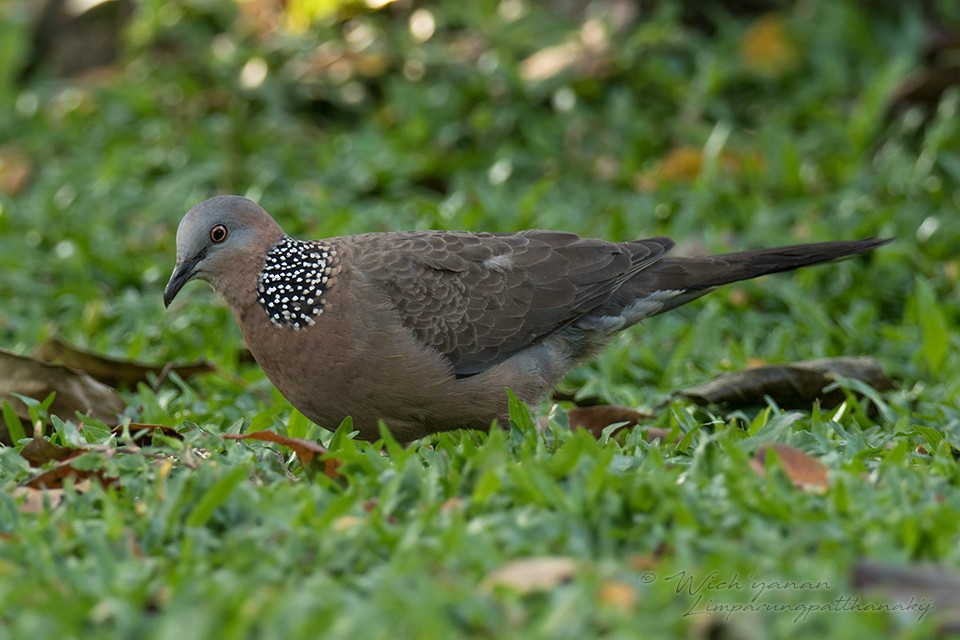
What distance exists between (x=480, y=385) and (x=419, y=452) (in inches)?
26.4

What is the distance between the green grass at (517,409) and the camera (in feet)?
10.9

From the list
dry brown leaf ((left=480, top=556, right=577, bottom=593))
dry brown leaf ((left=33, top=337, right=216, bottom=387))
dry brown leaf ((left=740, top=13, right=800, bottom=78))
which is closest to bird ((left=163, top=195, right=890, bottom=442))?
dry brown leaf ((left=33, top=337, right=216, bottom=387))

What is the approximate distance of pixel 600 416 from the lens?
5324 millimetres

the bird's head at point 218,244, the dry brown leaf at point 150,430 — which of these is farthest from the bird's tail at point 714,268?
the dry brown leaf at point 150,430

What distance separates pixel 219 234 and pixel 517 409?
142 cm

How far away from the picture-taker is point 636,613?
3143 mm

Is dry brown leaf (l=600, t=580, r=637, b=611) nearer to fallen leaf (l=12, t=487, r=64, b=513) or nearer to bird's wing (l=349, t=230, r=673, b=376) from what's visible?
fallen leaf (l=12, t=487, r=64, b=513)

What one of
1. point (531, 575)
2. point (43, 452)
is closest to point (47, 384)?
point (43, 452)

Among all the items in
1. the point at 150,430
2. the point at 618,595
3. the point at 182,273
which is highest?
the point at 182,273

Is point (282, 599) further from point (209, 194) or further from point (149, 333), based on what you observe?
point (209, 194)

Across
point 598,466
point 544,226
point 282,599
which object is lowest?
point 544,226

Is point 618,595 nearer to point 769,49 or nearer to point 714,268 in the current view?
point 714,268

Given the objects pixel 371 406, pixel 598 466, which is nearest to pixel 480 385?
pixel 371 406

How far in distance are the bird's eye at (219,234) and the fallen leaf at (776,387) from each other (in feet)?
6.55
